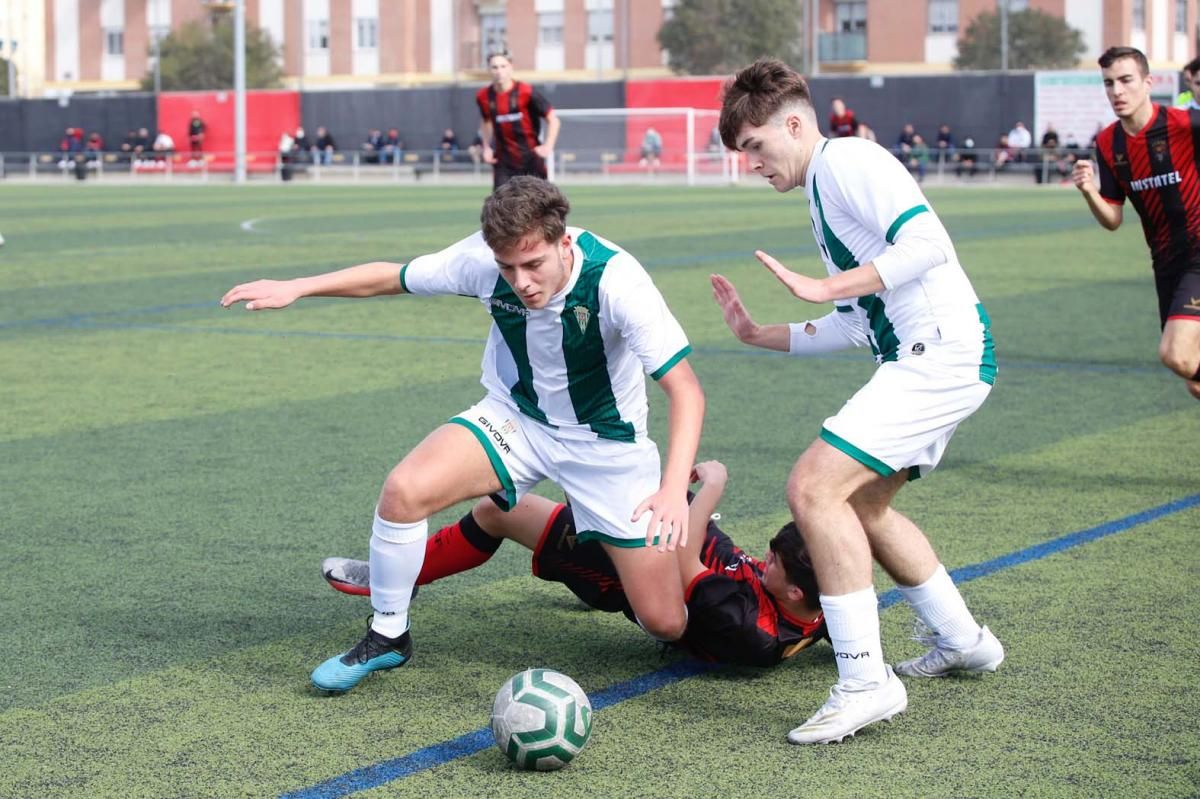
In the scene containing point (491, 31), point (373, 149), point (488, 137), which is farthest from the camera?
point (491, 31)

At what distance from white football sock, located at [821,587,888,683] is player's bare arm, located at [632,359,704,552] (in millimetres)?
435

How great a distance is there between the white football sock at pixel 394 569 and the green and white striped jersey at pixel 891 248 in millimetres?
1318

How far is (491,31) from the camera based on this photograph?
74188 mm

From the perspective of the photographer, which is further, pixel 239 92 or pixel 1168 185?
pixel 239 92

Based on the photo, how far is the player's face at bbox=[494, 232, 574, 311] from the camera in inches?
170

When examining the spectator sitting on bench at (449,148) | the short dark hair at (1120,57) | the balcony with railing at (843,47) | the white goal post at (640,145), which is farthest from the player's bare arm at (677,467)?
the balcony with railing at (843,47)

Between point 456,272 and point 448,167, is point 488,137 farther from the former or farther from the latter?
point 448,167

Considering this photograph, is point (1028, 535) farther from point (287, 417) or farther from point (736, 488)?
point (287, 417)

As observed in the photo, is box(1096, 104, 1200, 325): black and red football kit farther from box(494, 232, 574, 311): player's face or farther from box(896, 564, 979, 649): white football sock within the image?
box(494, 232, 574, 311): player's face

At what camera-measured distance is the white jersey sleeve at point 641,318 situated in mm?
4379

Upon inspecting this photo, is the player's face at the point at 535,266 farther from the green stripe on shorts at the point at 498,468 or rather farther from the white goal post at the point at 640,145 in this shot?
the white goal post at the point at 640,145

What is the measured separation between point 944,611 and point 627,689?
0.86 metres

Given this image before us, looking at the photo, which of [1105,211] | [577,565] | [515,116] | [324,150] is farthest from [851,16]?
[577,565]

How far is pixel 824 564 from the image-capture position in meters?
4.27
